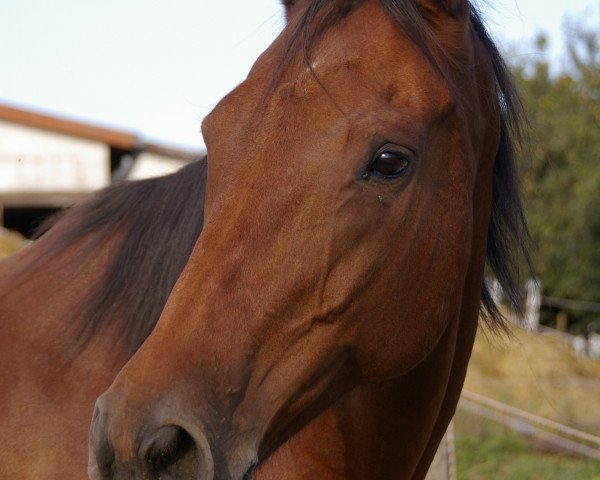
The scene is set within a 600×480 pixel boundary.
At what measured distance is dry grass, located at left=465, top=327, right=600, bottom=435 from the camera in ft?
32.7

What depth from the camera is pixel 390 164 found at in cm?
199

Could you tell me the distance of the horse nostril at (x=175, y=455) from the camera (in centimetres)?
167

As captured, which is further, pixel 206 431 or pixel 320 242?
pixel 320 242

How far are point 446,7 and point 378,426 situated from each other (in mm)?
1165

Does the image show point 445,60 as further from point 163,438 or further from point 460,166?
point 163,438

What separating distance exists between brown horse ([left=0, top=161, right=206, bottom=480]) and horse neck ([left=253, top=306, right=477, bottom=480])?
0.57 metres

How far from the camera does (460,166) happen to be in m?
2.20

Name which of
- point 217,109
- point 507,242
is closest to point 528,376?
A: point 507,242

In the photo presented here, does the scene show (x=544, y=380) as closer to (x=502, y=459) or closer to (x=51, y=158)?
(x=502, y=459)

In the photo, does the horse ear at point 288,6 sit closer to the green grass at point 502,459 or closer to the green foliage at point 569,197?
the green grass at point 502,459

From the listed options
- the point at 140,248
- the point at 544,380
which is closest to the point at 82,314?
the point at 140,248

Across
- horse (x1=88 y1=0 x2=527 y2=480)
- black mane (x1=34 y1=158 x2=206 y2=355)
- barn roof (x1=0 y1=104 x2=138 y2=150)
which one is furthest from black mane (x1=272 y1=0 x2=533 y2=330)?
barn roof (x1=0 y1=104 x2=138 y2=150)

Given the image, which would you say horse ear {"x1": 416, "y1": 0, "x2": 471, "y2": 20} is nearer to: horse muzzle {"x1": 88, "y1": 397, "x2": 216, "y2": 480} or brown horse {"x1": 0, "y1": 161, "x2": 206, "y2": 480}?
brown horse {"x1": 0, "y1": 161, "x2": 206, "y2": 480}

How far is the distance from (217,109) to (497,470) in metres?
6.06
